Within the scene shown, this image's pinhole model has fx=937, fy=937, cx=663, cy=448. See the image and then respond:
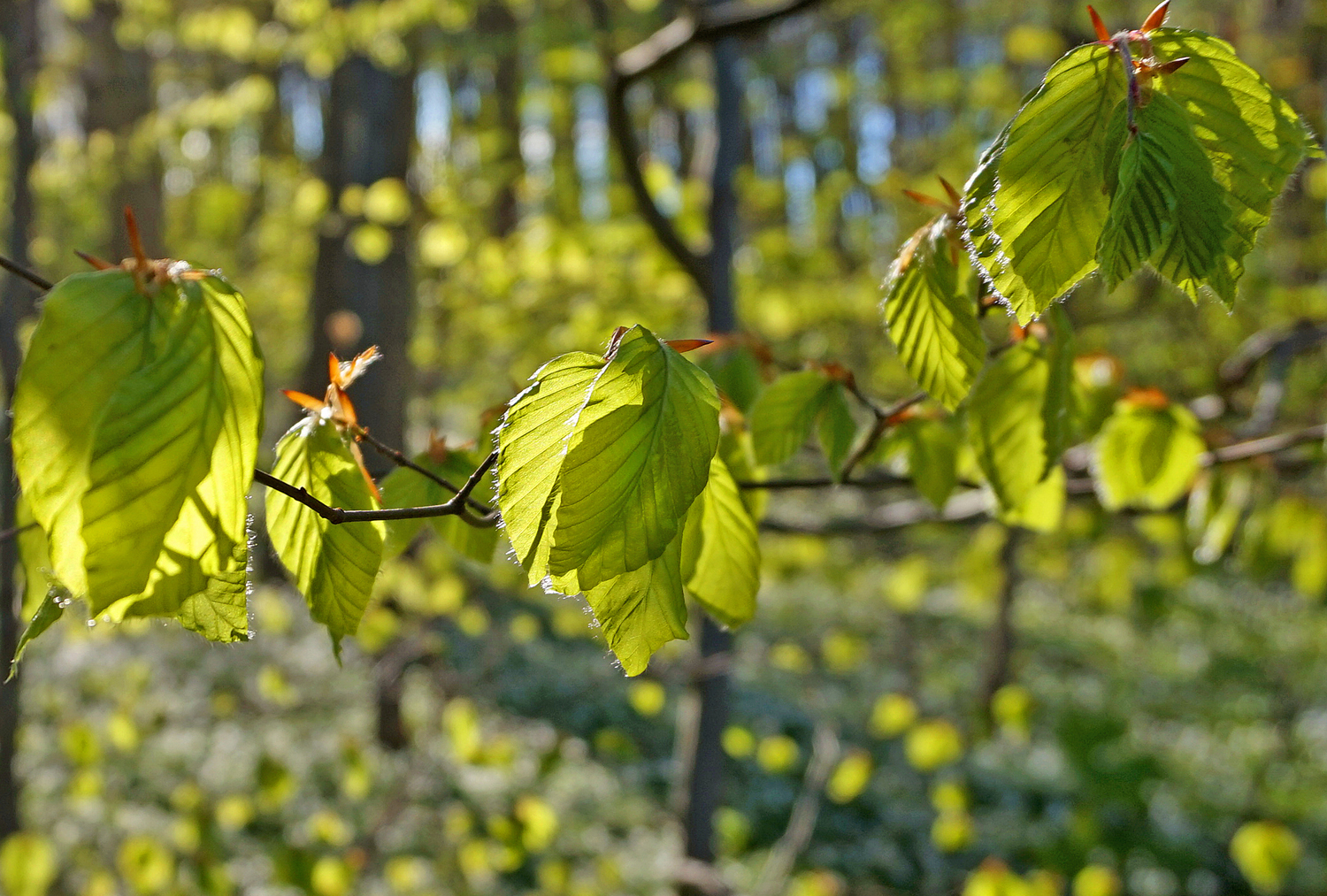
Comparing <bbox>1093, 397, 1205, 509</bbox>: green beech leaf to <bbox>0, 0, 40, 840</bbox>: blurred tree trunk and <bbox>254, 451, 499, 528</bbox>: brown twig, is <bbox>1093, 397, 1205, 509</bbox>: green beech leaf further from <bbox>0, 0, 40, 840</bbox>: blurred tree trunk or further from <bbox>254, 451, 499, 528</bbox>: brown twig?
<bbox>0, 0, 40, 840</bbox>: blurred tree trunk

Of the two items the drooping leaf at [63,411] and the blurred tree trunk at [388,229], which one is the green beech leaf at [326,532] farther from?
the blurred tree trunk at [388,229]

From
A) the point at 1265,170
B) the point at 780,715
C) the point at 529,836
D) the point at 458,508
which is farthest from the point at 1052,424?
the point at 780,715

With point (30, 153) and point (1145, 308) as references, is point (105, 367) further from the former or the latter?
point (1145, 308)

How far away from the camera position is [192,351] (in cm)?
50

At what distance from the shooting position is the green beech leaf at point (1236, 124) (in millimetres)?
618

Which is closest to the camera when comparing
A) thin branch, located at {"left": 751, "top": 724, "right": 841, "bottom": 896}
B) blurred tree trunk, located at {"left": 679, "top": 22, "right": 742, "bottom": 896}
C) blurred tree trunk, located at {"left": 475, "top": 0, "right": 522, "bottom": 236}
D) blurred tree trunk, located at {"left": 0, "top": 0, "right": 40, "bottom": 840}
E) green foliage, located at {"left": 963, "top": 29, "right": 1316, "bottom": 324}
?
green foliage, located at {"left": 963, "top": 29, "right": 1316, "bottom": 324}

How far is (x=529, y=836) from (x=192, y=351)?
11.1 ft

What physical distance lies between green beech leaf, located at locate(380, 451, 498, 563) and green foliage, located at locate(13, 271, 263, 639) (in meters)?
0.33

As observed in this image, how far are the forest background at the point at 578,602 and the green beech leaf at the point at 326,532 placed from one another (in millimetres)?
253

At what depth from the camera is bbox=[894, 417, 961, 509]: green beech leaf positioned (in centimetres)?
109

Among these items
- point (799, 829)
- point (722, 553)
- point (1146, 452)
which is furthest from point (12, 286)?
point (799, 829)

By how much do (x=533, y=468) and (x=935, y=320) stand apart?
1.24ft

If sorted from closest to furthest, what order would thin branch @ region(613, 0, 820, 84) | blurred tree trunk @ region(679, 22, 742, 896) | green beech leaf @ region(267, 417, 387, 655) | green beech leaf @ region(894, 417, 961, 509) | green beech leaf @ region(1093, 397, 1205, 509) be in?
green beech leaf @ region(267, 417, 387, 655)
green beech leaf @ region(894, 417, 961, 509)
green beech leaf @ region(1093, 397, 1205, 509)
thin branch @ region(613, 0, 820, 84)
blurred tree trunk @ region(679, 22, 742, 896)

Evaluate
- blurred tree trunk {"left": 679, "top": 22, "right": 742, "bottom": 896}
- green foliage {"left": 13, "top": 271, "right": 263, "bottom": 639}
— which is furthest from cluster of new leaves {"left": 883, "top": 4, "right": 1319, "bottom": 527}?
blurred tree trunk {"left": 679, "top": 22, "right": 742, "bottom": 896}
